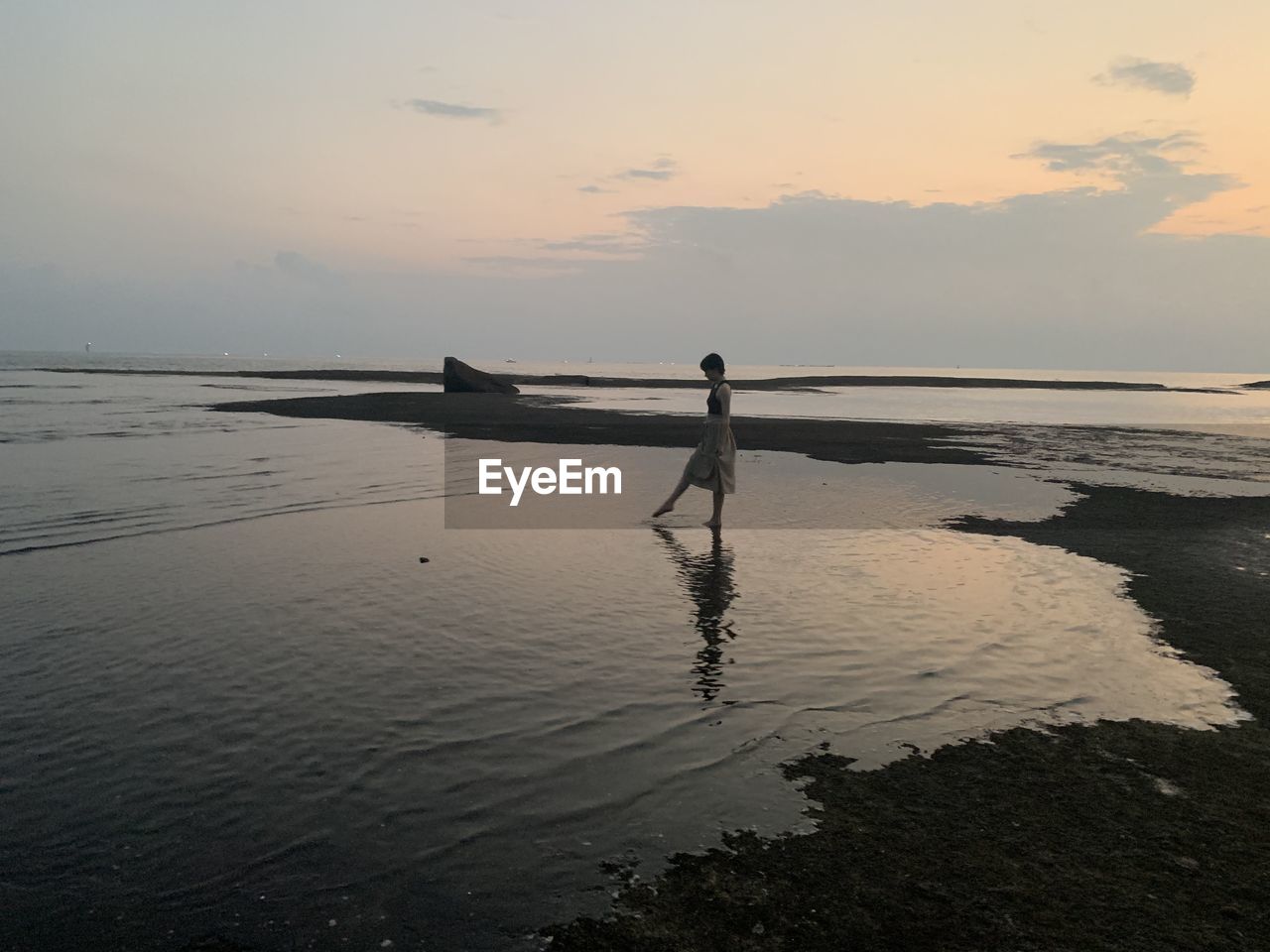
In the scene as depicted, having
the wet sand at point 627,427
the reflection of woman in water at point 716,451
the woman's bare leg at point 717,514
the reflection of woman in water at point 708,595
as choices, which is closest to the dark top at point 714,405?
the reflection of woman in water at point 716,451

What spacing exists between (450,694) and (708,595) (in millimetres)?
3874

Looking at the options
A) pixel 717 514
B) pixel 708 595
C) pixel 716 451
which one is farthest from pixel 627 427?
pixel 708 595

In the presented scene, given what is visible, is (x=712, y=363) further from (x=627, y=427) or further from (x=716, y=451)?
(x=627, y=427)

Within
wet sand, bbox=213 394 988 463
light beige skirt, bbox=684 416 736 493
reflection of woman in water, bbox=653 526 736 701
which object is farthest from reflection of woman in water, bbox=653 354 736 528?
wet sand, bbox=213 394 988 463

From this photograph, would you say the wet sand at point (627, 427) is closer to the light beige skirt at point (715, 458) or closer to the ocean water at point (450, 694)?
the light beige skirt at point (715, 458)

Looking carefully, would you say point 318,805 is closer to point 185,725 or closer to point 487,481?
point 185,725

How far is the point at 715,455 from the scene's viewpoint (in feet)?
45.0

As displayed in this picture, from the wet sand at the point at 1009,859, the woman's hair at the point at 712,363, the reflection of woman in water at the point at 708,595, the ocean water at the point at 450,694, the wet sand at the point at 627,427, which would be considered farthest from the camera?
the wet sand at the point at 627,427

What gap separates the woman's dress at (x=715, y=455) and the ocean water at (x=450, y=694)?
37.4 inches

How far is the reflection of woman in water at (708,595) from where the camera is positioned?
716 cm

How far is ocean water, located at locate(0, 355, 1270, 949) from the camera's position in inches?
159

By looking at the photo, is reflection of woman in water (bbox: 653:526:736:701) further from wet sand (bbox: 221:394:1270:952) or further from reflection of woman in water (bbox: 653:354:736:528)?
wet sand (bbox: 221:394:1270:952)

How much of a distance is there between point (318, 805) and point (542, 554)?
23.4 ft

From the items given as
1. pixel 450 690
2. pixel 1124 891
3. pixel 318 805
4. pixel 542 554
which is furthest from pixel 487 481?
pixel 1124 891
